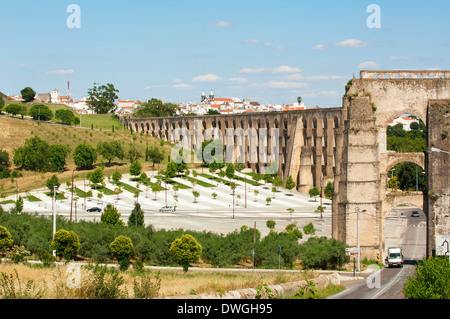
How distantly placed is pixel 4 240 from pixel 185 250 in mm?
10715

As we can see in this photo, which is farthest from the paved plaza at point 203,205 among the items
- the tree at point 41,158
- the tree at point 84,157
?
the tree at point 41,158

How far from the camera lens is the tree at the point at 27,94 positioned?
16062 cm

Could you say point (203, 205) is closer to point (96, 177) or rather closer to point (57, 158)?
point (96, 177)

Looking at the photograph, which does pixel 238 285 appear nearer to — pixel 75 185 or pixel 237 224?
pixel 237 224

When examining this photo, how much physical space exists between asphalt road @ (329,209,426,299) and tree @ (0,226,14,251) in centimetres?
1986

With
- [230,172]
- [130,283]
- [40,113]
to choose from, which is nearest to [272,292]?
[130,283]

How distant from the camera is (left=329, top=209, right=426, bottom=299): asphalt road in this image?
26.5 m

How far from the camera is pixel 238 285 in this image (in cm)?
2056

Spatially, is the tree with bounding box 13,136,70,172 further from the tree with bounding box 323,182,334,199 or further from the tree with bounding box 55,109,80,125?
the tree with bounding box 323,182,334,199

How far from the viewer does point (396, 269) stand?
38.8 metres

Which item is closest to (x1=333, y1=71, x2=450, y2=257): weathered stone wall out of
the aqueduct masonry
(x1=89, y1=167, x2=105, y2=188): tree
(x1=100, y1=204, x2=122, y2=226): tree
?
the aqueduct masonry

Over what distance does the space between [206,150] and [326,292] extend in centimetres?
8027

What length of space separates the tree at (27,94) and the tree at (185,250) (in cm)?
13668
